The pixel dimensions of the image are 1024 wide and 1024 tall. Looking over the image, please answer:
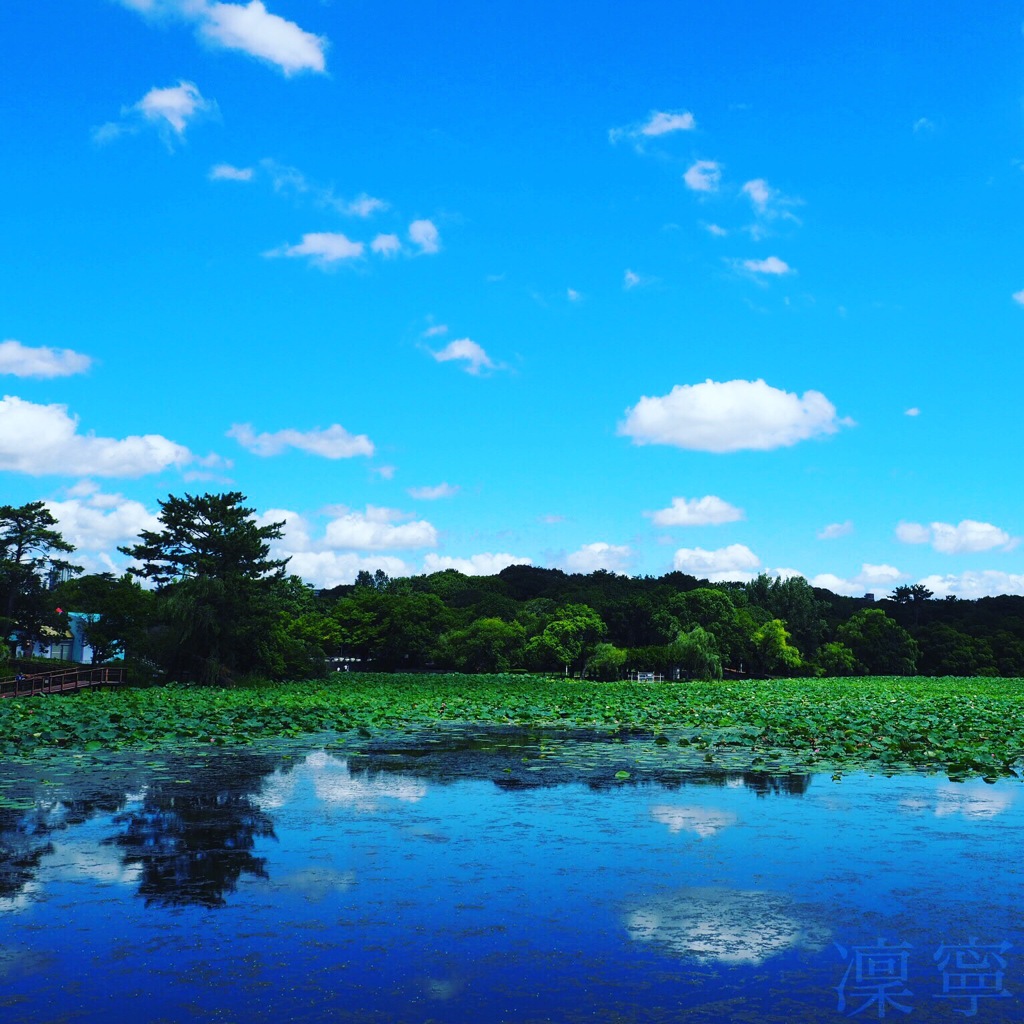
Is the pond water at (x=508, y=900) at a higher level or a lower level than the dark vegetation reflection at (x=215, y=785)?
higher

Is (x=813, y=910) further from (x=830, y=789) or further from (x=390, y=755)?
(x=390, y=755)

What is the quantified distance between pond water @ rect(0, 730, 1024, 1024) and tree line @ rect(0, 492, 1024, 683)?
1109 inches

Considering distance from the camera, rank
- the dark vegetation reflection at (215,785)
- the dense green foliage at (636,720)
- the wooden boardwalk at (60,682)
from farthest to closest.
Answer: the wooden boardwalk at (60,682), the dense green foliage at (636,720), the dark vegetation reflection at (215,785)

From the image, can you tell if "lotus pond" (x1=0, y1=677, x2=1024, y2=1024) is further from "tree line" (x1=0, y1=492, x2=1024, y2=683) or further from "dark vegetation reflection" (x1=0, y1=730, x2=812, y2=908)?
"tree line" (x1=0, y1=492, x2=1024, y2=683)

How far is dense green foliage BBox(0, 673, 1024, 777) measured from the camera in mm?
16703

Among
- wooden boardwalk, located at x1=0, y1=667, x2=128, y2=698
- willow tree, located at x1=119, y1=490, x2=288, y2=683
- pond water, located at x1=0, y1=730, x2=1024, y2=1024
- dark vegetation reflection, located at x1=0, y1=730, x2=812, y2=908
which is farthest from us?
willow tree, located at x1=119, y1=490, x2=288, y2=683

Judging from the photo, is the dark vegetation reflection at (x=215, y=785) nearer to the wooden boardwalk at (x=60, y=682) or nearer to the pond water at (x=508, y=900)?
the pond water at (x=508, y=900)

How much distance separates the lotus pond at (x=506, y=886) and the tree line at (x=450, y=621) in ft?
79.5

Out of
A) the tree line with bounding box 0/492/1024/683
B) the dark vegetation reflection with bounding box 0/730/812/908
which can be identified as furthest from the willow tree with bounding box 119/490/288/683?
the dark vegetation reflection with bounding box 0/730/812/908

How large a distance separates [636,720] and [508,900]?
1731 centimetres

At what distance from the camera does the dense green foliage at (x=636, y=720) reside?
54.8 feet

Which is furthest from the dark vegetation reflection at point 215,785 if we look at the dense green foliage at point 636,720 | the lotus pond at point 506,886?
the dense green foliage at point 636,720

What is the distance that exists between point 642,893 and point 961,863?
335 cm

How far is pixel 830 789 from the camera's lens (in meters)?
12.9
